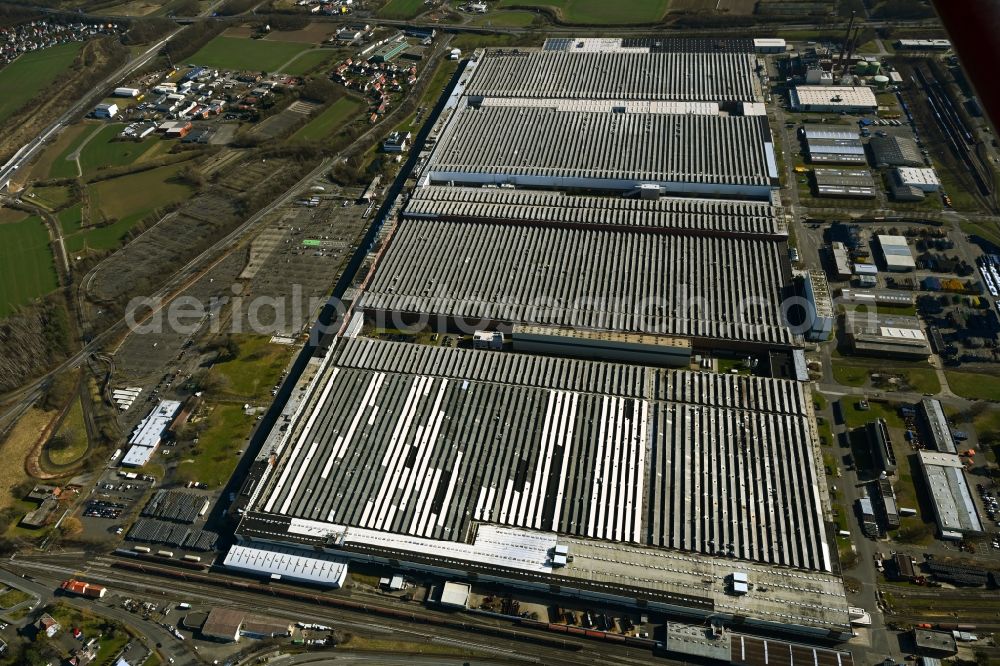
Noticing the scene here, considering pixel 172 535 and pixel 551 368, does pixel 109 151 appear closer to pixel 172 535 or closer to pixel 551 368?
pixel 172 535

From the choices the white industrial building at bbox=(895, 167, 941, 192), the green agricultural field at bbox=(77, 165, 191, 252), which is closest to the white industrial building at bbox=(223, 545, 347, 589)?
the green agricultural field at bbox=(77, 165, 191, 252)

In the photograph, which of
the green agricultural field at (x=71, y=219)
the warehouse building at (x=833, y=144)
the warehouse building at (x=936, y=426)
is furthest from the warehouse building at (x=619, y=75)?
the green agricultural field at (x=71, y=219)

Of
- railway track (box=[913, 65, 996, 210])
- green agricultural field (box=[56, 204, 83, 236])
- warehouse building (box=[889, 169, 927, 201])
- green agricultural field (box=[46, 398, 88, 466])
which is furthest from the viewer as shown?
green agricultural field (box=[56, 204, 83, 236])

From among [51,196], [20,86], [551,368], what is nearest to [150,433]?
[551,368]

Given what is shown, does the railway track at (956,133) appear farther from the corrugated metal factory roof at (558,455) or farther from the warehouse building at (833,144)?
the corrugated metal factory roof at (558,455)

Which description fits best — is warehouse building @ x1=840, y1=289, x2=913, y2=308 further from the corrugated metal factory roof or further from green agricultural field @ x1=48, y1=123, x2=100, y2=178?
green agricultural field @ x1=48, y1=123, x2=100, y2=178

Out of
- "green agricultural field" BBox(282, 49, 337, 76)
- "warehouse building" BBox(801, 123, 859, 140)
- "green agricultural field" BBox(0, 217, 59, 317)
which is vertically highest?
"green agricultural field" BBox(282, 49, 337, 76)
